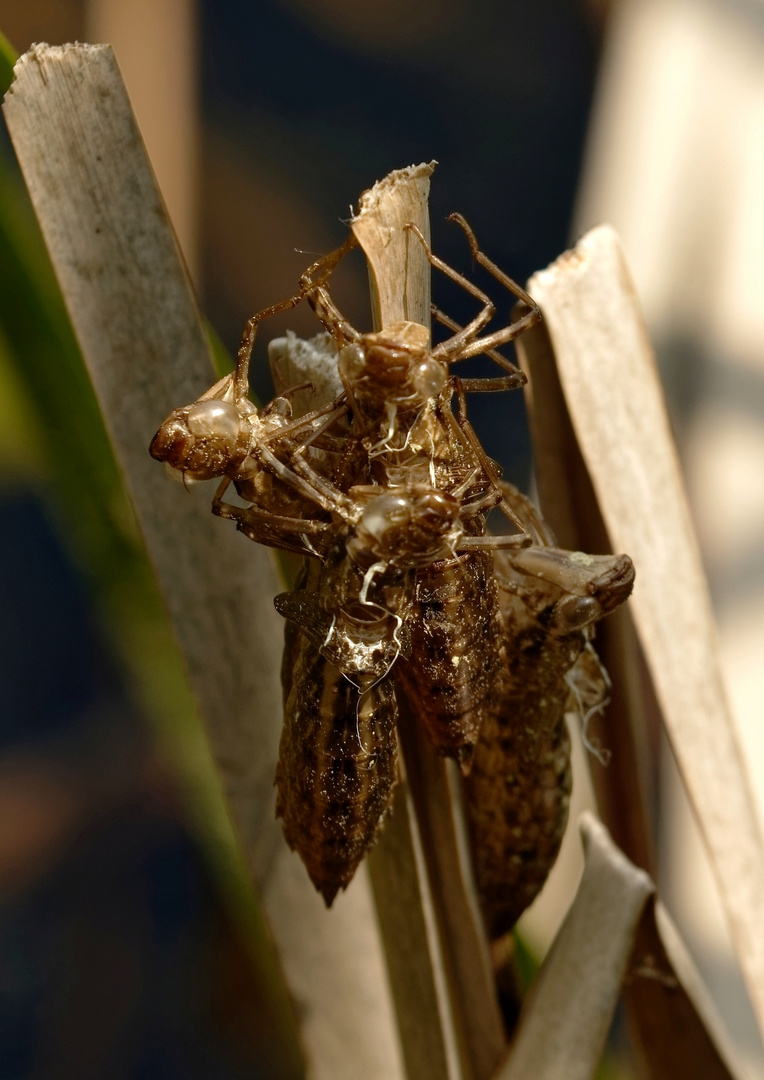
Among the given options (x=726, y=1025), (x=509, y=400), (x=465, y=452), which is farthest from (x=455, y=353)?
(x=726, y=1025)

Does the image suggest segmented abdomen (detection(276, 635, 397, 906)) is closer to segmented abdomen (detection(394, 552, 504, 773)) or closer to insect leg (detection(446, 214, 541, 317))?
segmented abdomen (detection(394, 552, 504, 773))

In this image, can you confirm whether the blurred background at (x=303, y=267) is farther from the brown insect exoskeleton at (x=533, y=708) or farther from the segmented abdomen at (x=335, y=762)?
the segmented abdomen at (x=335, y=762)

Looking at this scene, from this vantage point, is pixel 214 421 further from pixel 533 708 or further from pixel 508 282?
pixel 533 708

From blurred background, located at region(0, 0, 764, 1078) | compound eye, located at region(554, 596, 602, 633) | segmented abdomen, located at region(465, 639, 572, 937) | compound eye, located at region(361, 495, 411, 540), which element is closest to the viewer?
compound eye, located at region(361, 495, 411, 540)

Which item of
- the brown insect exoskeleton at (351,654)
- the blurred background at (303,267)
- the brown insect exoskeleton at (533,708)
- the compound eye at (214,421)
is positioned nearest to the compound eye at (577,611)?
the brown insect exoskeleton at (533,708)

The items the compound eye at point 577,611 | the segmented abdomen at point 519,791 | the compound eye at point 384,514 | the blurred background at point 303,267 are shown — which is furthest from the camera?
the blurred background at point 303,267

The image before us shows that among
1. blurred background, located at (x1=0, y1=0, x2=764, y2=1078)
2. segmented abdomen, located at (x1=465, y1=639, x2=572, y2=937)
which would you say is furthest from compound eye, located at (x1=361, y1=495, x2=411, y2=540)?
blurred background, located at (x1=0, y1=0, x2=764, y2=1078)

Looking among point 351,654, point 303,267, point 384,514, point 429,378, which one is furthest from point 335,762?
point 303,267
